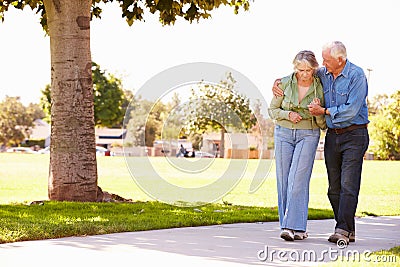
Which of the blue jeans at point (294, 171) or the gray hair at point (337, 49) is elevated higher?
the gray hair at point (337, 49)

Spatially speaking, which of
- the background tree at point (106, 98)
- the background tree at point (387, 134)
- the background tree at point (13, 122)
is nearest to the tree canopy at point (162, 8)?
the background tree at point (387, 134)

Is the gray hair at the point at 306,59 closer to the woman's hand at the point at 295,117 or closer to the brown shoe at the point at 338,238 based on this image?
the woman's hand at the point at 295,117

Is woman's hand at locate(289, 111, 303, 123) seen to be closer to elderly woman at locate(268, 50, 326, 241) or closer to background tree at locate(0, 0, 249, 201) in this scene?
elderly woman at locate(268, 50, 326, 241)

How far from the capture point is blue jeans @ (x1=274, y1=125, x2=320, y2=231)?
25.5 ft

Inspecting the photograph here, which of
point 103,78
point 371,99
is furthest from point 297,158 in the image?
point 371,99

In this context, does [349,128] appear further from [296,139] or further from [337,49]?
[337,49]

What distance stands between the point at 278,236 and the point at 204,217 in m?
2.03

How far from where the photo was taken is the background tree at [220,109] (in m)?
15.7

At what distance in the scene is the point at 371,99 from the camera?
117125 millimetres

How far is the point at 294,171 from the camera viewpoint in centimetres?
781

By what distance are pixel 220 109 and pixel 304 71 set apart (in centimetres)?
848

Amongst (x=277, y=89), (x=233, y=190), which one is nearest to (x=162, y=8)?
(x=277, y=89)

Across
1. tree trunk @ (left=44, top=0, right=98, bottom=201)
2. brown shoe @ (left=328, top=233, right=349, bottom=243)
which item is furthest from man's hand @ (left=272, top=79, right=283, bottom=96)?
tree trunk @ (left=44, top=0, right=98, bottom=201)

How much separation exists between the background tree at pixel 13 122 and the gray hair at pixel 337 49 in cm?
10026
